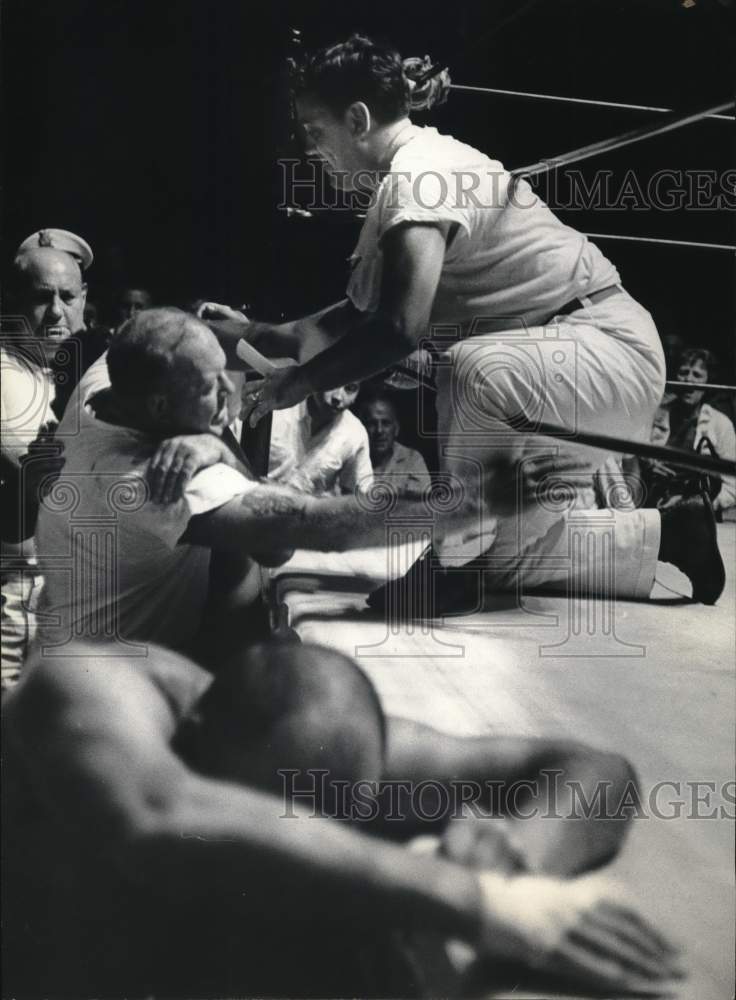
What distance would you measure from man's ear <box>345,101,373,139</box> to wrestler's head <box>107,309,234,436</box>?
63cm

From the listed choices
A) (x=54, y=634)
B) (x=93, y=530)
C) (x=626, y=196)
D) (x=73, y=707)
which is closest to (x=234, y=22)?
(x=626, y=196)

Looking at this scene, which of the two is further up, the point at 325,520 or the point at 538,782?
the point at 325,520

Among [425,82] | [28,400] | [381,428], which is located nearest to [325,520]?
[381,428]

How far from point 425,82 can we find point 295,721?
5.45 feet

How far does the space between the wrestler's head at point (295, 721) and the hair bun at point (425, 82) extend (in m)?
1.42

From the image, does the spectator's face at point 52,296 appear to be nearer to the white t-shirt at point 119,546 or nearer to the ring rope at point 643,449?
the white t-shirt at point 119,546

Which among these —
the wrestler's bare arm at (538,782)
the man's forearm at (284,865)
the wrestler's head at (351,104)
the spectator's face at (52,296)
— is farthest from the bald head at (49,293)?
the wrestler's bare arm at (538,782)

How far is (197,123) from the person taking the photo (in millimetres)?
2512

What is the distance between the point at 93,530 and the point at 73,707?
0.45m

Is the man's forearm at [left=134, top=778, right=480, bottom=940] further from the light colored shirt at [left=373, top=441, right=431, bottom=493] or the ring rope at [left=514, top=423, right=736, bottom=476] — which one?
the ring rope at [left=514, top=423, right=736, bottom=476]

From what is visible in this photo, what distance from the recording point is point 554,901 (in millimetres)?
2543

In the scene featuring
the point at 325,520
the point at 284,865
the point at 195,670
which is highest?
the point at 325,520

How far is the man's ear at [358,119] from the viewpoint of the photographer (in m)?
2.54

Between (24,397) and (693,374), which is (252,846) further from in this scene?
(693,374)
